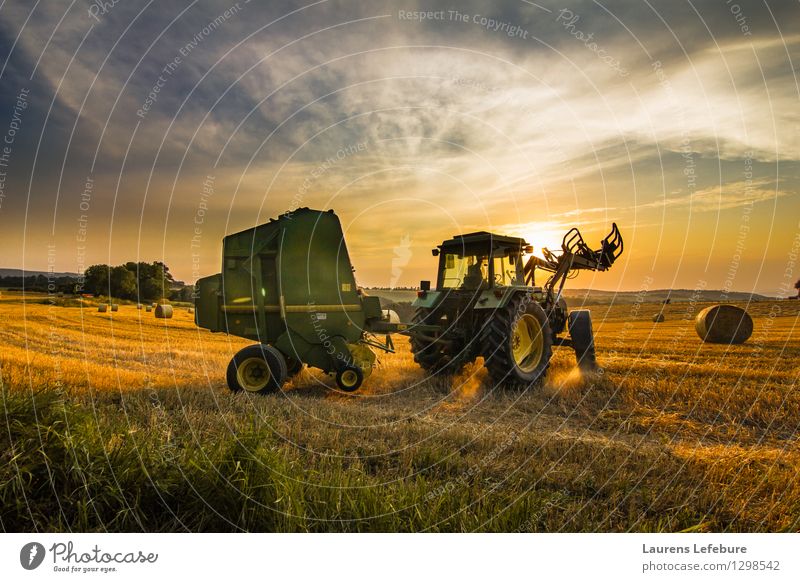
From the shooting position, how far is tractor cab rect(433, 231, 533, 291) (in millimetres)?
8383

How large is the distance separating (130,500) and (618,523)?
10.5 feet

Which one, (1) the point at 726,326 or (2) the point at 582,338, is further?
(1) the point at 726,326

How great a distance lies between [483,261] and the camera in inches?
341

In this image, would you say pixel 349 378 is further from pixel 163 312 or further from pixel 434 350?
pixel 163 312

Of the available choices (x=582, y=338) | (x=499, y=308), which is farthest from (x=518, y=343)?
(x=582, y=338)

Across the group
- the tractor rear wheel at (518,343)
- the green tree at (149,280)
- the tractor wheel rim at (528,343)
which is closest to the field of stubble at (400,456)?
the tractor rear wheel at (518,343)

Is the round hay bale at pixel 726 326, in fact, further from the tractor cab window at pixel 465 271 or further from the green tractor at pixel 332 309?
the tractor cab window at pixel 465 271

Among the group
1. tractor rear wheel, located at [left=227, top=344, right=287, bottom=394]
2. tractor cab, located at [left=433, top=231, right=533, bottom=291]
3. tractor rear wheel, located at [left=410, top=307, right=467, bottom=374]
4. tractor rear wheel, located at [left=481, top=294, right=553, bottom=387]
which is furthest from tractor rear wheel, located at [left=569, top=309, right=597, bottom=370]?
tractor rear wheel, located at [left=227, top=344, right=287, bottom=394]

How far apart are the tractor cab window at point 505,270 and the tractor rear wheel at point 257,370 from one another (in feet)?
13.9

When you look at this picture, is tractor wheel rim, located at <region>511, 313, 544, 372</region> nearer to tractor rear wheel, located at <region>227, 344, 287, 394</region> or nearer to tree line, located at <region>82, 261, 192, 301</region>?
tractor rear wheel, located at <region>227, 344, 287, 394</region>

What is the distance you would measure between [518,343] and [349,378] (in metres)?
3.48

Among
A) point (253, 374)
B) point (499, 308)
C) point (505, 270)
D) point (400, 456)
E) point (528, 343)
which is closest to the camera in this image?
→ point (400, 456)
